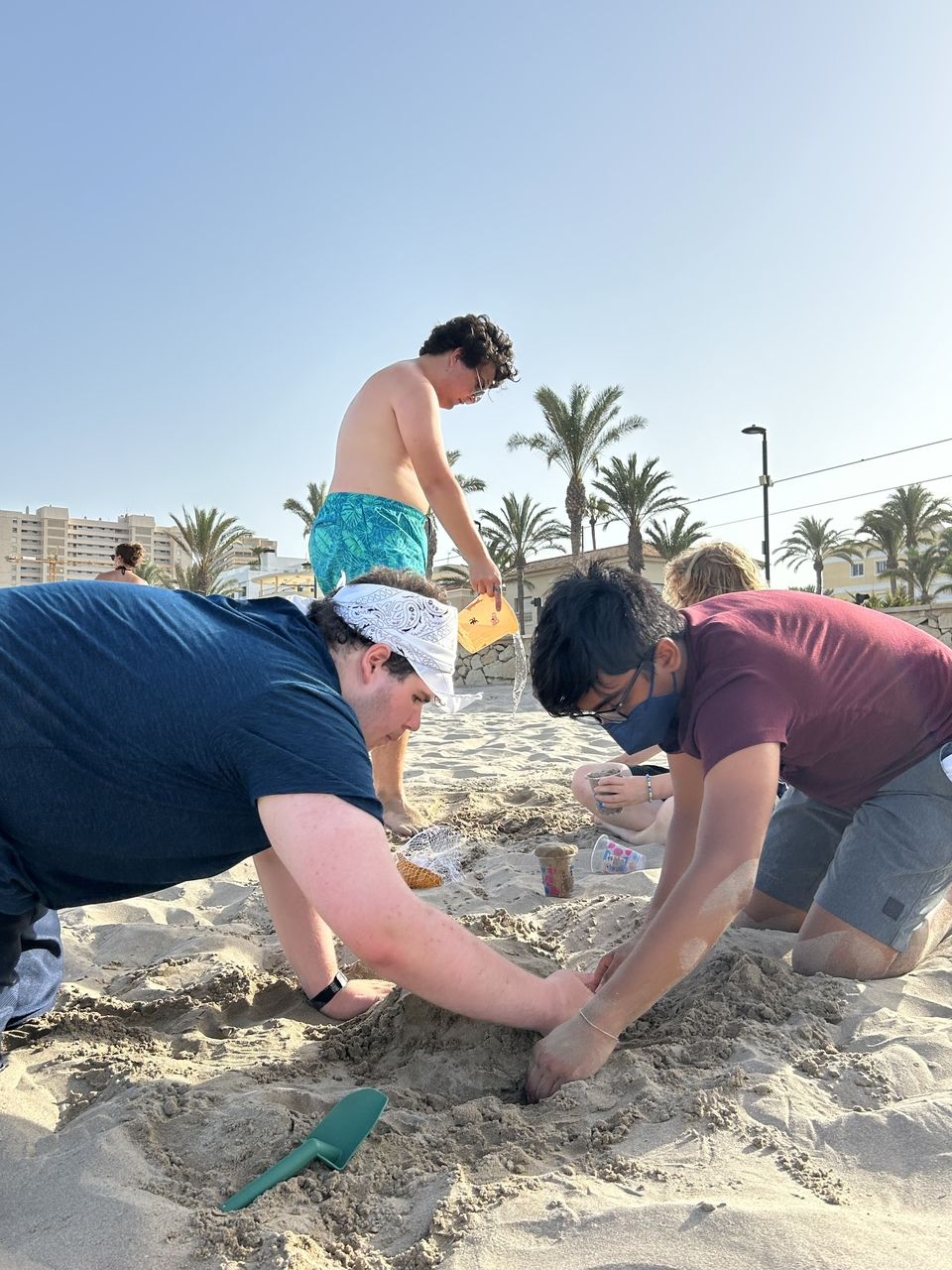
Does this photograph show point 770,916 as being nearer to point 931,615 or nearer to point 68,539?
point 931,615

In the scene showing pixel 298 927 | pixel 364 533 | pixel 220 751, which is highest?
pixel 364 533

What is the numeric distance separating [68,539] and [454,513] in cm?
12440

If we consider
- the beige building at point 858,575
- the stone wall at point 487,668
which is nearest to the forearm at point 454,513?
the stone wall at point 487,668

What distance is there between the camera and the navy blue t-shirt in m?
1.44

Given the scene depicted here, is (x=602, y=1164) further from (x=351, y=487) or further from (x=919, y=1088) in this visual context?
(x=351, y=487)

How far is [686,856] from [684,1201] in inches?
42.1

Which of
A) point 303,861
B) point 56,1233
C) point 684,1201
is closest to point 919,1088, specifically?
point 684,1201

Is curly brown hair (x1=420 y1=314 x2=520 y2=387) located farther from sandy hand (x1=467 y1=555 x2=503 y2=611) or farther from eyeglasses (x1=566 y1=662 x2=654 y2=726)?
eyeglasses (x1=566 y1=662 x2=654 y2=726)

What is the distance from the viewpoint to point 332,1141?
5.18 feet

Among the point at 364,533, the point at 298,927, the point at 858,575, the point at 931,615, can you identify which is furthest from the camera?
the point at 858,575

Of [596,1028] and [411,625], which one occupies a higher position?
[411,625]

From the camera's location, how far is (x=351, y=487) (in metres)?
3.88

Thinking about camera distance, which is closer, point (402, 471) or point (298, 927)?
point (298, 927)

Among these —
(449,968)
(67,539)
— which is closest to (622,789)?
(449,968)
